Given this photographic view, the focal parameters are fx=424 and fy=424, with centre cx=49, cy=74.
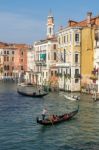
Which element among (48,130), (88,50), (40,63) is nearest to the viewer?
(48,130)

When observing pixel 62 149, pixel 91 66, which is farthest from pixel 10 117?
pixel 91 66

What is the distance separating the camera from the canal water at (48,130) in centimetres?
1527

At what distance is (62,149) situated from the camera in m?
14.6

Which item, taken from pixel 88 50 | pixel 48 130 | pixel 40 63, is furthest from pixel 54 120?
pixel 40 63

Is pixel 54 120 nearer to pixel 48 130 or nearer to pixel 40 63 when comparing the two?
pixel 48 130

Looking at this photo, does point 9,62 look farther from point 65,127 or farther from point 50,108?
point 65,127

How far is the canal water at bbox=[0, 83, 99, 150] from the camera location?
15.3 meters

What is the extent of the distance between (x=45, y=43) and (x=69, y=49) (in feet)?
32.8

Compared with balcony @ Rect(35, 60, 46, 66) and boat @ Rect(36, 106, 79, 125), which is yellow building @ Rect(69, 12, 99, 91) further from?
boat @ Rect(36, 106, 79, 125)

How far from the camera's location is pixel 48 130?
1802 cm

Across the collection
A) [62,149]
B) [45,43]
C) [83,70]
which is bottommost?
[62,149]

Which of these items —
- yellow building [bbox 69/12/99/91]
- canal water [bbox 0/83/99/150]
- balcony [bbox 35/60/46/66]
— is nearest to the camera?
canal water [bbox 0/83/99/150]

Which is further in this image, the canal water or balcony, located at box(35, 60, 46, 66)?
balcony, located at box(35, 60, 46, 66)

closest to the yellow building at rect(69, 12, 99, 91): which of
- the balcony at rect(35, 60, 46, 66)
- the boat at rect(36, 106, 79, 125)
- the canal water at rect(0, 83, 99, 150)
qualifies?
the canal water at rect(0, 83, 99, 150)
